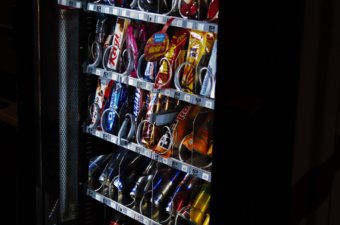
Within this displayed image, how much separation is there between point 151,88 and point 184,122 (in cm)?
19

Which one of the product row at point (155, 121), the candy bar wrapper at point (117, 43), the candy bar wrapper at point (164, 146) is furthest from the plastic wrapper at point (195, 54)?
the candy bar wrapper at point (117, 43)

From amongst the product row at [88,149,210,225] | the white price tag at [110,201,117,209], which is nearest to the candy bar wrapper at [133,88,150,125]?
the product row at [88,149,210,225]

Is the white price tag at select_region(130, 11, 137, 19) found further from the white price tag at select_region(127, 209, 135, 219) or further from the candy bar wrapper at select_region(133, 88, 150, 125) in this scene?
the white price tag at select_region(127, 209, 135, 219)

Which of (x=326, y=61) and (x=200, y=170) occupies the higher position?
(x=326, y=61)

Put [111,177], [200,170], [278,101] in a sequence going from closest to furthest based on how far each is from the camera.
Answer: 1. [278,101]
2. [200,170]
3. [111,177]

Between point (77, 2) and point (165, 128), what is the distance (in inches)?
24.6

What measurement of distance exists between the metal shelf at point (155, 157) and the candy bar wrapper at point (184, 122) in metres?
0.10

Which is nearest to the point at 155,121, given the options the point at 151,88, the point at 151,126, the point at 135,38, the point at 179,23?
the point at 151,126

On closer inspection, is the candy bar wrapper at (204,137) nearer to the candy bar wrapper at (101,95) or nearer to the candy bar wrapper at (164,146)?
the candy bar wrapper at (164,146)

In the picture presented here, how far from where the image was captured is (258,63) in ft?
6.09

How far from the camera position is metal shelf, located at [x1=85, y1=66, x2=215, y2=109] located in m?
2.25

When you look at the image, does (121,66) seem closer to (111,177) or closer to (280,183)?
(111,177)

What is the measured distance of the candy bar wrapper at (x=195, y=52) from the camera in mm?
2445

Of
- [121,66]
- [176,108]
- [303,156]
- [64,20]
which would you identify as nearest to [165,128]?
[176,108]
